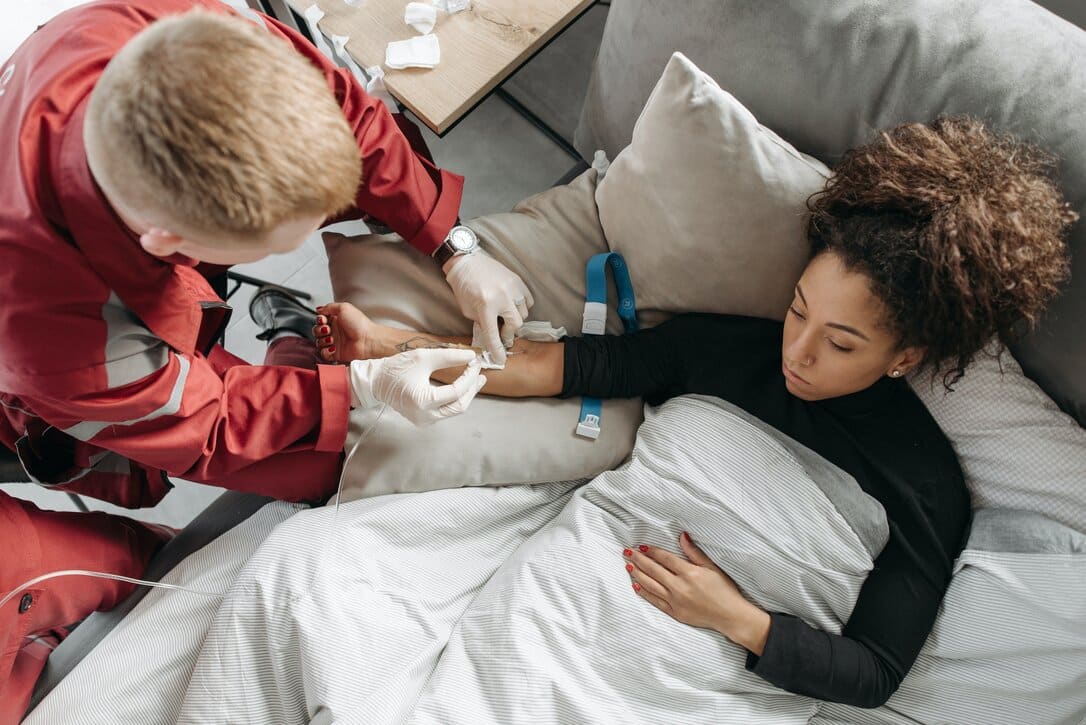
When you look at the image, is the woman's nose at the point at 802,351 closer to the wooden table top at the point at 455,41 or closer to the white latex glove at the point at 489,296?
the white latex glove at the point at 489,296

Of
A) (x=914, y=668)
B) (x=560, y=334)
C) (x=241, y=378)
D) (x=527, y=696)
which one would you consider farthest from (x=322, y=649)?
(x=914, y=668)

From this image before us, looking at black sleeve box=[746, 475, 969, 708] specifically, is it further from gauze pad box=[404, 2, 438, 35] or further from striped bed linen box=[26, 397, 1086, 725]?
gauze pad box=[404, 2, 438, 35]

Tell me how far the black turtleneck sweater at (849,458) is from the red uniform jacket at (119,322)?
48cm

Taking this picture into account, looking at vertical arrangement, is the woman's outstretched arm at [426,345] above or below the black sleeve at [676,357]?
below

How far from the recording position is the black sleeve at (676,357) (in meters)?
1.26

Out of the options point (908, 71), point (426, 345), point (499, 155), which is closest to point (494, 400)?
point (426, 345)

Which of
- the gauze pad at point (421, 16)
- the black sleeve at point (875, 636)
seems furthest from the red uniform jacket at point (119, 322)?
the black sleeve at point (875, 636)

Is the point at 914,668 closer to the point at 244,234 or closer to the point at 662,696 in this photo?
the point at 662,696

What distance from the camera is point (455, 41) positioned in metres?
1.57

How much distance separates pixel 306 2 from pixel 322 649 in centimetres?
143

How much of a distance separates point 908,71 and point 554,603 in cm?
102

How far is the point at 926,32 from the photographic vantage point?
1049 millimetres

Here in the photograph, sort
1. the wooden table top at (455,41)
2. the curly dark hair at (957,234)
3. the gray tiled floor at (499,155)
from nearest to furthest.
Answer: the curly dark hair at (957,234), the wooden table top at (455,41), the gray tiled floor at (499,155)

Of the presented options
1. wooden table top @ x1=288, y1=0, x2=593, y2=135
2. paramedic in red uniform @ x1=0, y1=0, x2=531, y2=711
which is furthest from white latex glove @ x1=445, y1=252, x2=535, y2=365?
wooden table top @ x1=288, y1=0, x2=593, y2=135
